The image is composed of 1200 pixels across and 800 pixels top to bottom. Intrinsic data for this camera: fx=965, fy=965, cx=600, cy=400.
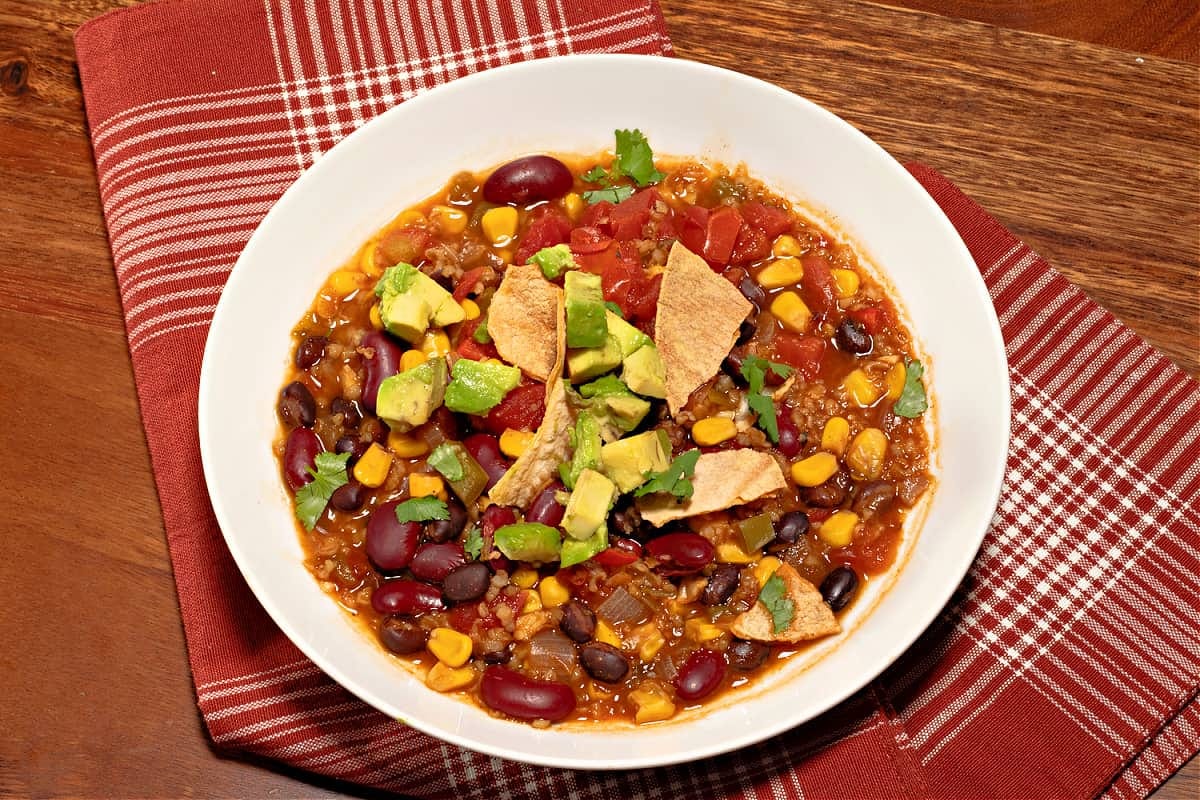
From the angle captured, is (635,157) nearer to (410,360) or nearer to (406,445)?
(410,360)

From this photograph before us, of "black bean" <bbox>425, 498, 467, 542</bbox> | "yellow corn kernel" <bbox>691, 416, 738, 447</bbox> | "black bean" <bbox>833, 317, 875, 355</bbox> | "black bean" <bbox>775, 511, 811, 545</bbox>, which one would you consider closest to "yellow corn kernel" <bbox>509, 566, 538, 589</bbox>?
"black bean" <bbox>425, 498, 467, 542</bbox>

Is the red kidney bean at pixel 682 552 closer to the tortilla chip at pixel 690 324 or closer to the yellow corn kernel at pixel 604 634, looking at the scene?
the yellow corn kernel at pixel 604 634

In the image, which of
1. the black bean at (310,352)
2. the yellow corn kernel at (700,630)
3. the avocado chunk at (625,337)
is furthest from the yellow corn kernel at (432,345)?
the yellow corn kernel at (700,630)

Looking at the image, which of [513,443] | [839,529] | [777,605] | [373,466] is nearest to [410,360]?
[373,466]

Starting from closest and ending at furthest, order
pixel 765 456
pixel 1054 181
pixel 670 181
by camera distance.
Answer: pixel 765 456 < pixel 670 181 < pixel 1054 181

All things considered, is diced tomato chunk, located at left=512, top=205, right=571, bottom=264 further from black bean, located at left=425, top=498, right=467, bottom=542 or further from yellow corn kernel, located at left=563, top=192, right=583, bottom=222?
black bean, located at left=425, top=498, right=467, bottom=542

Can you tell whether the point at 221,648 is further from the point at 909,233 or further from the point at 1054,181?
the point at 1054,181

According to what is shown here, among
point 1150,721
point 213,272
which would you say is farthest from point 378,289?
point 1150,721
